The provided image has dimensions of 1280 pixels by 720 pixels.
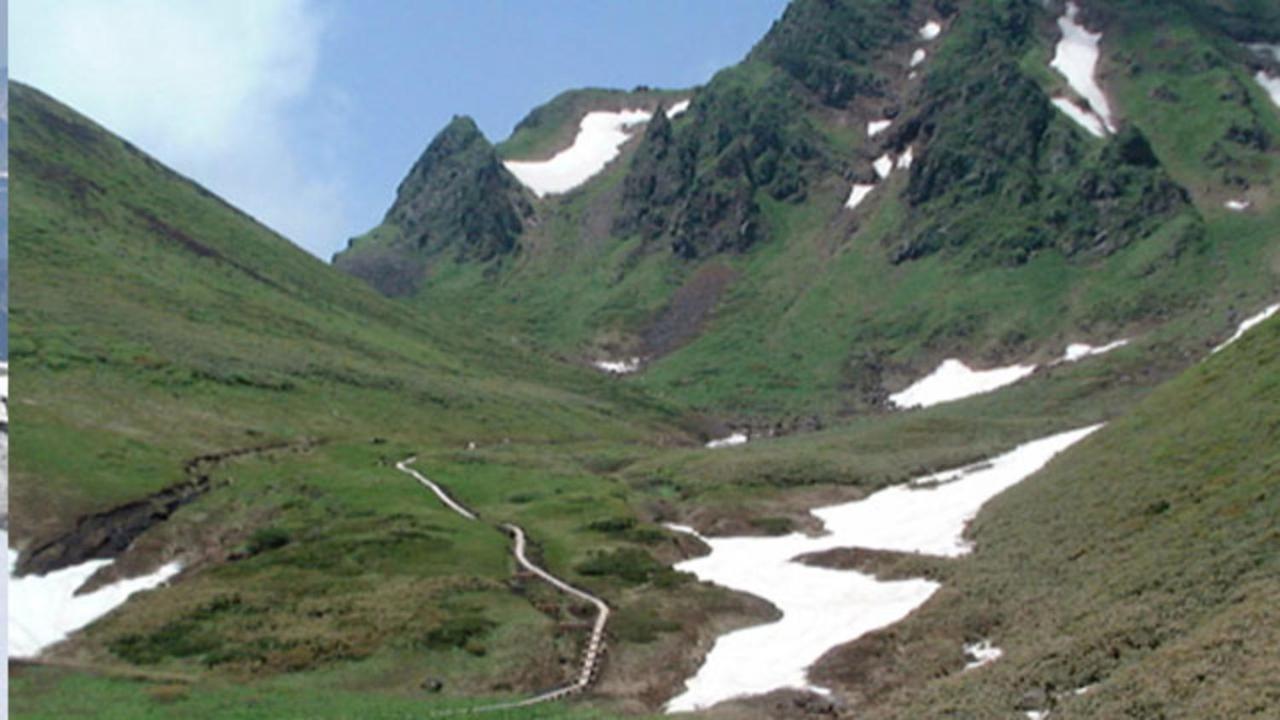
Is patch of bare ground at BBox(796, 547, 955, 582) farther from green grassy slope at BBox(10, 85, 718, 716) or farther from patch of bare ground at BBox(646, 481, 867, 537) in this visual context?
patch of bare ground at BBox(646, 481, 867, 537)

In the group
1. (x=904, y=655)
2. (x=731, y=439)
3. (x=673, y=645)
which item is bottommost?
(x=904, y=655)

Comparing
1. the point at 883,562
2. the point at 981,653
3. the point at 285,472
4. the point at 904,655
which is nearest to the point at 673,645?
the point at 904,655

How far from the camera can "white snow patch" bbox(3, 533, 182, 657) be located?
49.3m

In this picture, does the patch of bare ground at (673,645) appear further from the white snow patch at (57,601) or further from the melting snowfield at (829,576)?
the white snow patch at (57,601)

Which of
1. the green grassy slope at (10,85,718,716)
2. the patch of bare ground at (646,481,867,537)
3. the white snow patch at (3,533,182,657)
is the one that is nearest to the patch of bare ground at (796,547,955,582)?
the green grassy slope at (10,85,718,716)

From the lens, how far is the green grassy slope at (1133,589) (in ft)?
89.0

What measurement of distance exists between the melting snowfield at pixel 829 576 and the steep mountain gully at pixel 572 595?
3.90m

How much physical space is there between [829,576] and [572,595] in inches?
539

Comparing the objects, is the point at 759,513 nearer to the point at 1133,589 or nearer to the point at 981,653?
the point at 981,653

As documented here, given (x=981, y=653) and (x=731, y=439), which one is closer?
(x=981, y=653)

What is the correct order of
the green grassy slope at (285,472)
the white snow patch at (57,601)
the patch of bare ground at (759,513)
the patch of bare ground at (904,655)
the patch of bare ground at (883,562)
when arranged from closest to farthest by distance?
the patch of bare ground at (904,655), the green grassy slope at (285,472), the white snow patch at (57,601), the patch of bare ground at (883,562), the patch of bare ground at (759,513)

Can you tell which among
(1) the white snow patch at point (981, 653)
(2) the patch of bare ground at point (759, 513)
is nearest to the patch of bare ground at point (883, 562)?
(2) the patch of bare ground at point (759, 513)

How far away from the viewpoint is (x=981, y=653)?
38.6 m

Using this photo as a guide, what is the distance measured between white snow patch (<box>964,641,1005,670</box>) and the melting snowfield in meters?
5.37
